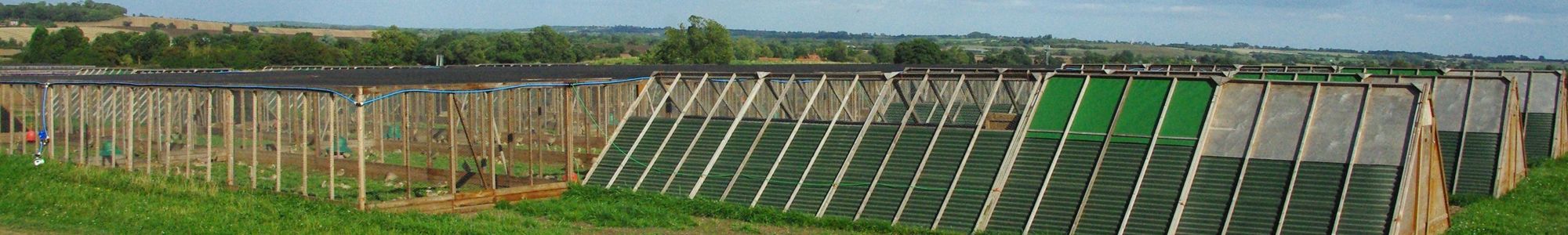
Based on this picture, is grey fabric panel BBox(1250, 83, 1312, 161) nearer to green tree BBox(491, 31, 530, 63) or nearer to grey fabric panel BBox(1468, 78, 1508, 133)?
grey fabric panel BBox(1468, 78, 1508, 133)

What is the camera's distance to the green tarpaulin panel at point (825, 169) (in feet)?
58.6

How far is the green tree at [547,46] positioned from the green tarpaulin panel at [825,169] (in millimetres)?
73389

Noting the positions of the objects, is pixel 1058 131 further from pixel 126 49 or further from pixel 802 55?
pixel 802 55

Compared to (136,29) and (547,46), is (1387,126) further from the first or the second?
(136,29)

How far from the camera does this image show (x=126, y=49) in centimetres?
7550

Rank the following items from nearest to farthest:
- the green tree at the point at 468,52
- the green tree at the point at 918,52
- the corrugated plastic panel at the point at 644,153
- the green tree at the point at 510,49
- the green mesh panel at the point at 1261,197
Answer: the green mesh panel at the point at 1261,197, the corrugated plastic panel at the point at 644,153, the green tree at the point at 918,52, the green tree at the point at 510,49, the green tree at the point at 468,52

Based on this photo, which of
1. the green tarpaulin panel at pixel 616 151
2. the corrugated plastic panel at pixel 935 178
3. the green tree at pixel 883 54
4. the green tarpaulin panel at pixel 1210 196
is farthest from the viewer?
the green tree at pixel 883 54

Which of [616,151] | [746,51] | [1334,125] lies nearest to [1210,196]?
[1334,125]

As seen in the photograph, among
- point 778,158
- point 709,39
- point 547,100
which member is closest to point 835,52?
point 709,39

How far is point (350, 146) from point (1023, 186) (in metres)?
17.2

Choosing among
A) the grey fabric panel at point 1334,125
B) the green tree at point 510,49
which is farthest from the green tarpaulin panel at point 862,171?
the green tree at point 510,49

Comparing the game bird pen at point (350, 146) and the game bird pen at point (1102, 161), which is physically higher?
the game bird pen at point (1102, 161)

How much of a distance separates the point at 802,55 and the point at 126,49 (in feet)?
217

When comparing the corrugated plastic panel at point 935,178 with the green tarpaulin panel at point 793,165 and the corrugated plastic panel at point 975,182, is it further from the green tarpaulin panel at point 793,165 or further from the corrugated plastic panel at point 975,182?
the green tarpaulin panel at point 793,165
